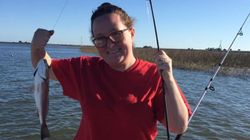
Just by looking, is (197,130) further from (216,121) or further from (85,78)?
(85,78)

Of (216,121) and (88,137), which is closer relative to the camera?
(88,137)

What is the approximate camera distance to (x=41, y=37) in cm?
312

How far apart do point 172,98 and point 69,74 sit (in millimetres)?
884

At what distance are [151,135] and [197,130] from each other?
8.51 m

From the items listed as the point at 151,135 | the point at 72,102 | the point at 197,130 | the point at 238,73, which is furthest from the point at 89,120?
the point at 238,73

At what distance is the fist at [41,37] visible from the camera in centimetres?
311

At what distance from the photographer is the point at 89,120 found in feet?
9.50

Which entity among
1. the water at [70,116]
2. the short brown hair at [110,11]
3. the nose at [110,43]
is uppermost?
the short brown hair at [110,11]

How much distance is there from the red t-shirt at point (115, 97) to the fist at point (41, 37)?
0.23 m

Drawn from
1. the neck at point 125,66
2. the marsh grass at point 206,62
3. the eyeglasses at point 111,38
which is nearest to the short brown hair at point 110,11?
the eyeglasses at point 111,38

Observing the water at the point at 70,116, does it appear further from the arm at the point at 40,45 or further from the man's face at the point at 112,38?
the man's face at the point at 112,38

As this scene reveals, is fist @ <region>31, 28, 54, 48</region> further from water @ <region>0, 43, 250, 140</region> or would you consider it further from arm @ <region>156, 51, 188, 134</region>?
water @ <region>0, 43, 250, 140</region>

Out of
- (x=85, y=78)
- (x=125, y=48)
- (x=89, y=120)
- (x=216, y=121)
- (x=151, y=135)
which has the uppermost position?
(x=125, y=48)

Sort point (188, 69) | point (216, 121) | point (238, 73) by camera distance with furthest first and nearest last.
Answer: point (188, 69) < point (238, 73) < point (216, 121)
